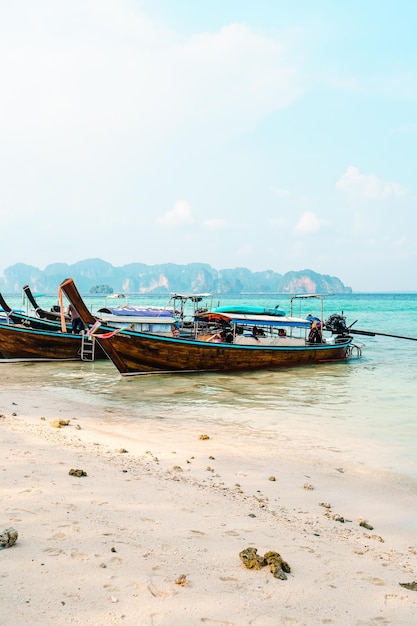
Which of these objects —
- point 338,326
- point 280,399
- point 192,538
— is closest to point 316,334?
point 338,326

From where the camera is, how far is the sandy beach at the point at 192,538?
3.31 m

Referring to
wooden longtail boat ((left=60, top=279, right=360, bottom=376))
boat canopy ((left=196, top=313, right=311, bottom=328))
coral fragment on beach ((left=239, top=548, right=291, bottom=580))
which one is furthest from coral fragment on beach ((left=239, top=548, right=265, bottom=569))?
boat canopy ((left=196, top=313, right=311, bottom=328))

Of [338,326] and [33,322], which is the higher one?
[33,322]

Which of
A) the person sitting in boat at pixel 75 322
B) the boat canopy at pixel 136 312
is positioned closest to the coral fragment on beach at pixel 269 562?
the person sitting in boat at pixel 75 322

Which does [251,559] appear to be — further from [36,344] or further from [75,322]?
[75,322]

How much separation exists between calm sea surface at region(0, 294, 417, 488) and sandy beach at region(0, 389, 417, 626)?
2.06 metres

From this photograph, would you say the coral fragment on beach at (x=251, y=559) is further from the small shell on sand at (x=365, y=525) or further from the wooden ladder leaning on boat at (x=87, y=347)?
the wooden ladder leaning on boat at (x=87, y=347)

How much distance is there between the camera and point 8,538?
383cm

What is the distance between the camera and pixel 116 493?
543 cm

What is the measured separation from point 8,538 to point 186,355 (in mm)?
14516

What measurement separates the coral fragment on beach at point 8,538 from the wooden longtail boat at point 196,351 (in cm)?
1179

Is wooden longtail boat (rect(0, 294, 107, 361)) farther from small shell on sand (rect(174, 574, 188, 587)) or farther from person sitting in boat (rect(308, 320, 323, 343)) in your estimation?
small shell on sand (rect(174, 574, 188, 587))

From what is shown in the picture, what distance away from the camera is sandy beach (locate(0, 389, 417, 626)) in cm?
331

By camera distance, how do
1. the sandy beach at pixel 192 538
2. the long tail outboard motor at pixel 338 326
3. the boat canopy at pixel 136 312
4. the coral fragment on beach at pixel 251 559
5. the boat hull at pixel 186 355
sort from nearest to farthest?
the sandy beach at pixel 192 538 < the coral fragment on beach at pixel 251 559 < the boat hull at pixel 186 355 < the boat canopy at pixel 136 312 < the long tail outboard motor at pixel 338 326
